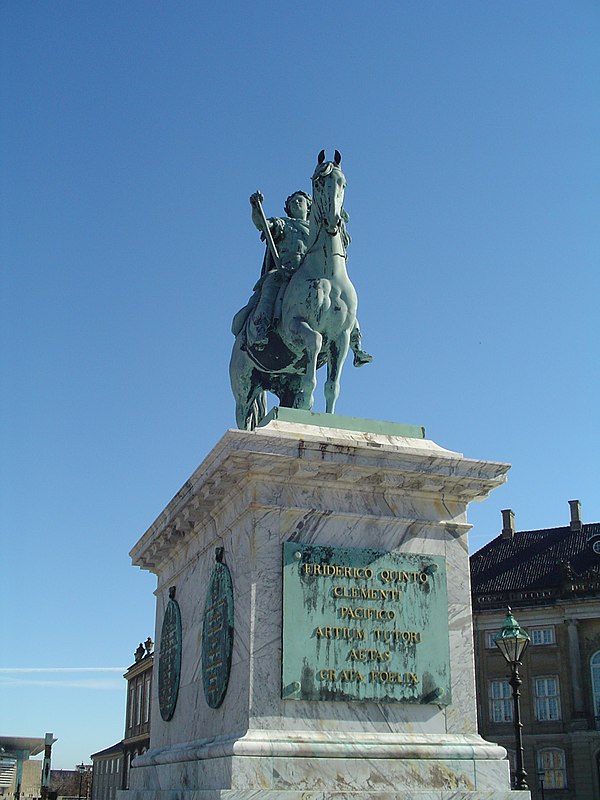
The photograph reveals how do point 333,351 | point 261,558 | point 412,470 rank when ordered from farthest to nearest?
point 333,351
point 412,470
point 261,558

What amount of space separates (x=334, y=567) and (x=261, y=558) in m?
0.71

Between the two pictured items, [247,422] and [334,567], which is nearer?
[334,567]

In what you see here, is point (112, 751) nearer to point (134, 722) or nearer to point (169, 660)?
point (134, 722)

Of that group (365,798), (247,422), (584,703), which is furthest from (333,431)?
(584,703)

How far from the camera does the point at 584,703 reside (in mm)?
55312

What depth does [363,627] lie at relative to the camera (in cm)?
907

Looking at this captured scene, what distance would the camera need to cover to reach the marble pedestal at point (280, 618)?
27.6 feet

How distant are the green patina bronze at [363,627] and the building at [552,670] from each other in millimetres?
48843

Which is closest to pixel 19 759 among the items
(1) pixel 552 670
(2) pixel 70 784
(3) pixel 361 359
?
(1) pixel 552 670

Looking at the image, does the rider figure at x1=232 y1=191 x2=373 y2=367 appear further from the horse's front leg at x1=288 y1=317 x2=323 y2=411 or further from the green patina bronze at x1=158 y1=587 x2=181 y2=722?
the green patina bronze at x1=158 y1=587 x2=181 y2=722

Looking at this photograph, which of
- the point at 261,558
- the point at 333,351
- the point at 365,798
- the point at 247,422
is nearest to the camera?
the point at 365,798

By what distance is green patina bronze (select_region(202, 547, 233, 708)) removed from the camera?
9227 millimetres

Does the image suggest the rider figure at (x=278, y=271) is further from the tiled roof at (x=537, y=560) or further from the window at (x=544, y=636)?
the window at (x=544, y=636)

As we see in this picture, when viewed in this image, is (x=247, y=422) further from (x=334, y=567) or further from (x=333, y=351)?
(x=334, y=567)
